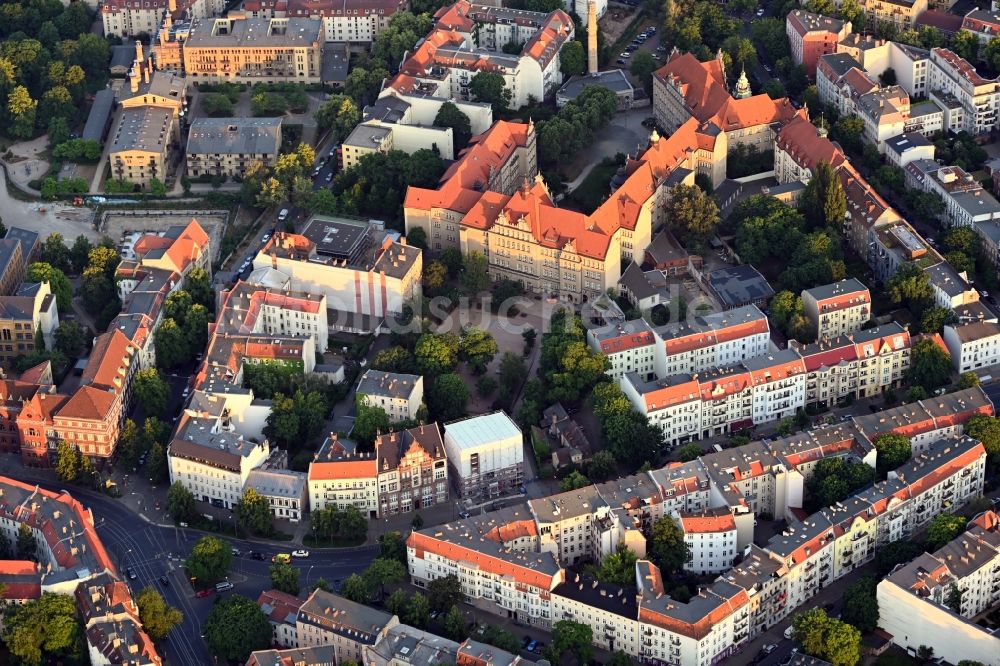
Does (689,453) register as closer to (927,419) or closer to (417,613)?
(927,419)

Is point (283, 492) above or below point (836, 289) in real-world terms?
below

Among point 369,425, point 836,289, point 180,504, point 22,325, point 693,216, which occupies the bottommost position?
point 180,504

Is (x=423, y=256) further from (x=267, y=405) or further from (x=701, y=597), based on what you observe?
(x=701, y=597)

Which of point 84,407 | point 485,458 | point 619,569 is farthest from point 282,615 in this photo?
point 84,407

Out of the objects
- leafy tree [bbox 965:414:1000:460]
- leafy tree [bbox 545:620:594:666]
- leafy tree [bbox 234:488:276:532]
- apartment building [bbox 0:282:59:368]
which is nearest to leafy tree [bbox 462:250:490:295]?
leafy tree [bbox 234:488:276:532]

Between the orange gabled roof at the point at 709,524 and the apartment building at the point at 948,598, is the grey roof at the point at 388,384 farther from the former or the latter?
the apartment building at the point at 948,598

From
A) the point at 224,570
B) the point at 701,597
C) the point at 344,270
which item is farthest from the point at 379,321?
the point at 701,597
